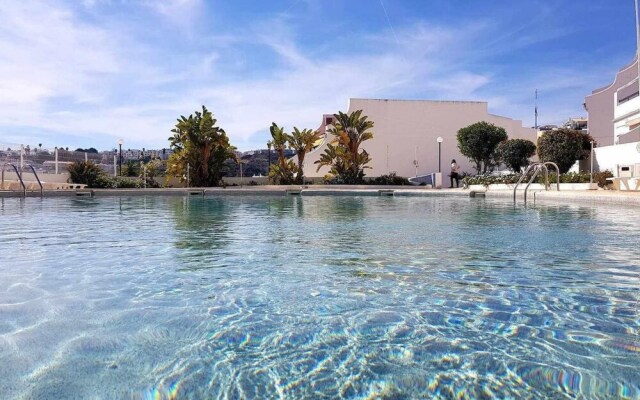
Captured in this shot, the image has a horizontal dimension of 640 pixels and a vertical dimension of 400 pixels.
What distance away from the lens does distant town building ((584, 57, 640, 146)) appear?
3045 cm

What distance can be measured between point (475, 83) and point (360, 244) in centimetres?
2730

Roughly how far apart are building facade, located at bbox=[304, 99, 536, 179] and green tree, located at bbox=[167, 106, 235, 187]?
40.5 feet

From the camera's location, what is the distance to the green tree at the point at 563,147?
25969 millimetres

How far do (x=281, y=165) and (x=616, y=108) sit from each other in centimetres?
2547

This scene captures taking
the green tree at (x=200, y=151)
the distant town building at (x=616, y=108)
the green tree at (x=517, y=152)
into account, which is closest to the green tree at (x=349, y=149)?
the green tree at (x=200, y=151)

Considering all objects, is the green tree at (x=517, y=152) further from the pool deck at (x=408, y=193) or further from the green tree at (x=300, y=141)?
the green tree at (x=300, y=141)

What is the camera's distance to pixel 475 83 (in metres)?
31.0

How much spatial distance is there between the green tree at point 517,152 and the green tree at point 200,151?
61.3 ft

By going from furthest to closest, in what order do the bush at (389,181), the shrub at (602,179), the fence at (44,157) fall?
the bush at (389,181), the fence at (44,157), the shrub at (602,179)

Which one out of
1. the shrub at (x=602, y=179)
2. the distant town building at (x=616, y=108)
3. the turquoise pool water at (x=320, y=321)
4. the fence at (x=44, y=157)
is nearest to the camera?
the turquoise pool water at (x=320, y=321)

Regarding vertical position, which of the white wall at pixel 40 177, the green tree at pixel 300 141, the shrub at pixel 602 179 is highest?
the green tree at pixel 300 141

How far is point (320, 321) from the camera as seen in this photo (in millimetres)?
3369

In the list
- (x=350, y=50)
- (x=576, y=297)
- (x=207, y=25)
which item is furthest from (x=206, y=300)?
(x=350, y=50)

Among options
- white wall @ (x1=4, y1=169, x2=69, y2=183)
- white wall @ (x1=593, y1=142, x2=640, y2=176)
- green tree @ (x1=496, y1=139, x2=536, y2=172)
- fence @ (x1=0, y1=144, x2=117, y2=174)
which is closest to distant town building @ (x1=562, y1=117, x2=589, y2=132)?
green tree @ (x1=496, y1=139, x2=536, y2=172)
